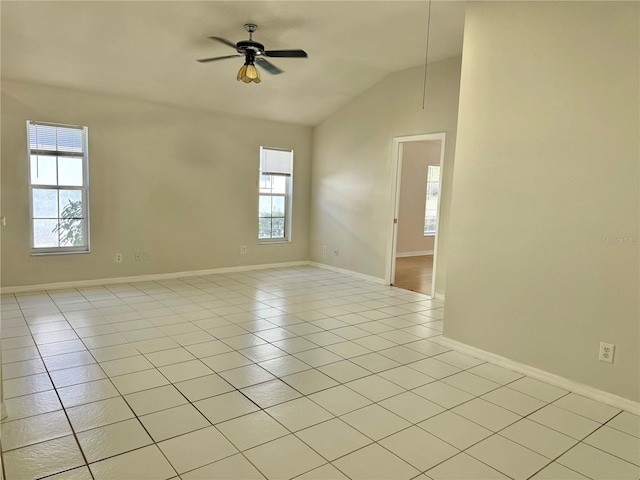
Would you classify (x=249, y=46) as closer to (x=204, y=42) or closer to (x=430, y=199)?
(x=204, y=42)

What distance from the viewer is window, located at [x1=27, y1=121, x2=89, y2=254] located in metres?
4.99

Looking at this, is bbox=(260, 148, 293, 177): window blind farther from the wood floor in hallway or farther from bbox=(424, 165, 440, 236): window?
bbox=(424, 165, 440, 236): window

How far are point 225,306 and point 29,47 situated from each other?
3.20 meters

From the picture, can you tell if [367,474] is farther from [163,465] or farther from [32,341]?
[32,341]

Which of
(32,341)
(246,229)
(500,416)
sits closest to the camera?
(500,416)

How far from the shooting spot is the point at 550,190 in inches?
118

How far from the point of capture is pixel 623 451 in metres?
2.24

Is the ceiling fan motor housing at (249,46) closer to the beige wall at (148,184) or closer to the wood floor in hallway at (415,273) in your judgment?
the beige wall at (148,184)

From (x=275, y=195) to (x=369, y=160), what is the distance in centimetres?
173

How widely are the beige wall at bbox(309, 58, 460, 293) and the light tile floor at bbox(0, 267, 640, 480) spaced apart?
2.10 m

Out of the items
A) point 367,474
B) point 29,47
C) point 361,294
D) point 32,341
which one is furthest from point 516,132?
point 29,47

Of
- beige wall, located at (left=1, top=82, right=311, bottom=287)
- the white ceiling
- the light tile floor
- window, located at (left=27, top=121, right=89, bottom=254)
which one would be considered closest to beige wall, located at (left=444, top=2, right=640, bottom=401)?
the light tile floor

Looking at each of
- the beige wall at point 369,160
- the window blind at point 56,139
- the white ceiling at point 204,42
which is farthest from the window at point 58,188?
the beige wall at point 369,160

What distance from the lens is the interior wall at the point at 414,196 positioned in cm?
878
